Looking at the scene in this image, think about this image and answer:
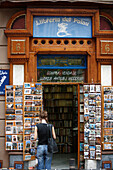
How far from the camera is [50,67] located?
9.41m

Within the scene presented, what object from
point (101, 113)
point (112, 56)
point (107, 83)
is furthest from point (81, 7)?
point (101, 113)

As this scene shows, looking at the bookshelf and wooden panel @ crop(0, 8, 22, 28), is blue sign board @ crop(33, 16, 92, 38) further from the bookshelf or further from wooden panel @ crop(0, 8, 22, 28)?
the bookshelf

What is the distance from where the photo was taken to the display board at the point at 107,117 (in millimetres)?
9023

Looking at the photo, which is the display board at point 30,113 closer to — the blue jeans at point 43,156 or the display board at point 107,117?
the blue jeans at point 43,156

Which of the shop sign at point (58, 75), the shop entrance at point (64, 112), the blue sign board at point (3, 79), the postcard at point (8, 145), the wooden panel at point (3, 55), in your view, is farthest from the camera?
the shop entrance at point (64, 112)

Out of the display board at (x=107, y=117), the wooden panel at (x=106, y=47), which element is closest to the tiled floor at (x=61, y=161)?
the display board at (x=107, y=117)

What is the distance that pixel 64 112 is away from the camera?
40.9 ft

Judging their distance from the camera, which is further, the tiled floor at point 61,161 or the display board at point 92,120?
the tiled floor at point 61,161

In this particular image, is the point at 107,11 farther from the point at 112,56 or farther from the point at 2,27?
the point at 2,27

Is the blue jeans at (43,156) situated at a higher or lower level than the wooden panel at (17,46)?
lower

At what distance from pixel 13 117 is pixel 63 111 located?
377 centimetres

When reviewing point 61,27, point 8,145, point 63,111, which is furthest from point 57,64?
point 63,111

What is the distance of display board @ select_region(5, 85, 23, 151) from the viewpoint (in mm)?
8984

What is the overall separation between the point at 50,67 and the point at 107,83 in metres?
1.76
